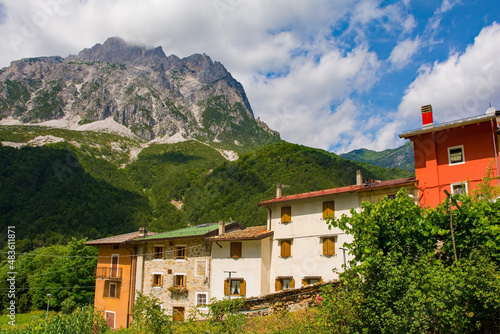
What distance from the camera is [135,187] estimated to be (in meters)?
137

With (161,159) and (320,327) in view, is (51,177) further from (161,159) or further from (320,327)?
(320,327)

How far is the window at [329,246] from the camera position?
87.1 feet

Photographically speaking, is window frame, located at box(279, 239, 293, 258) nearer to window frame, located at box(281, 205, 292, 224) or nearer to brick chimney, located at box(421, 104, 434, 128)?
window frame, located at box(281, 205, 292, 224)

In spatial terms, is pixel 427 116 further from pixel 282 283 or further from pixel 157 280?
pixel 157 280

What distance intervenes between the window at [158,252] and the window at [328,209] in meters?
15.5

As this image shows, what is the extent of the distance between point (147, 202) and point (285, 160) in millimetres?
52511

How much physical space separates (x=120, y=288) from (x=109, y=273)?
1971mm

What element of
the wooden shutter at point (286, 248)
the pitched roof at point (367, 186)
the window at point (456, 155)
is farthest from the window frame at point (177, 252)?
the window at point (456, 155)

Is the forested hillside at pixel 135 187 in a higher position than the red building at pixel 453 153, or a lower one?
higher

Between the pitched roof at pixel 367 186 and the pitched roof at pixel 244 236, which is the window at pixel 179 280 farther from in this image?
the pitched roof at pixel 367 186

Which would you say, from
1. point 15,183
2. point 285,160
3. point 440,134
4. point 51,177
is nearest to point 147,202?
point 51,177

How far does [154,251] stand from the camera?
35.1 m

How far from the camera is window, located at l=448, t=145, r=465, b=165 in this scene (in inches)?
866

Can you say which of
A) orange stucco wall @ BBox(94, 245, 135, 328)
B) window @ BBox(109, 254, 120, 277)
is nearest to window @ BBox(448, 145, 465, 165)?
orange stucco wall @ BBox(94, 245, 135, 328)
